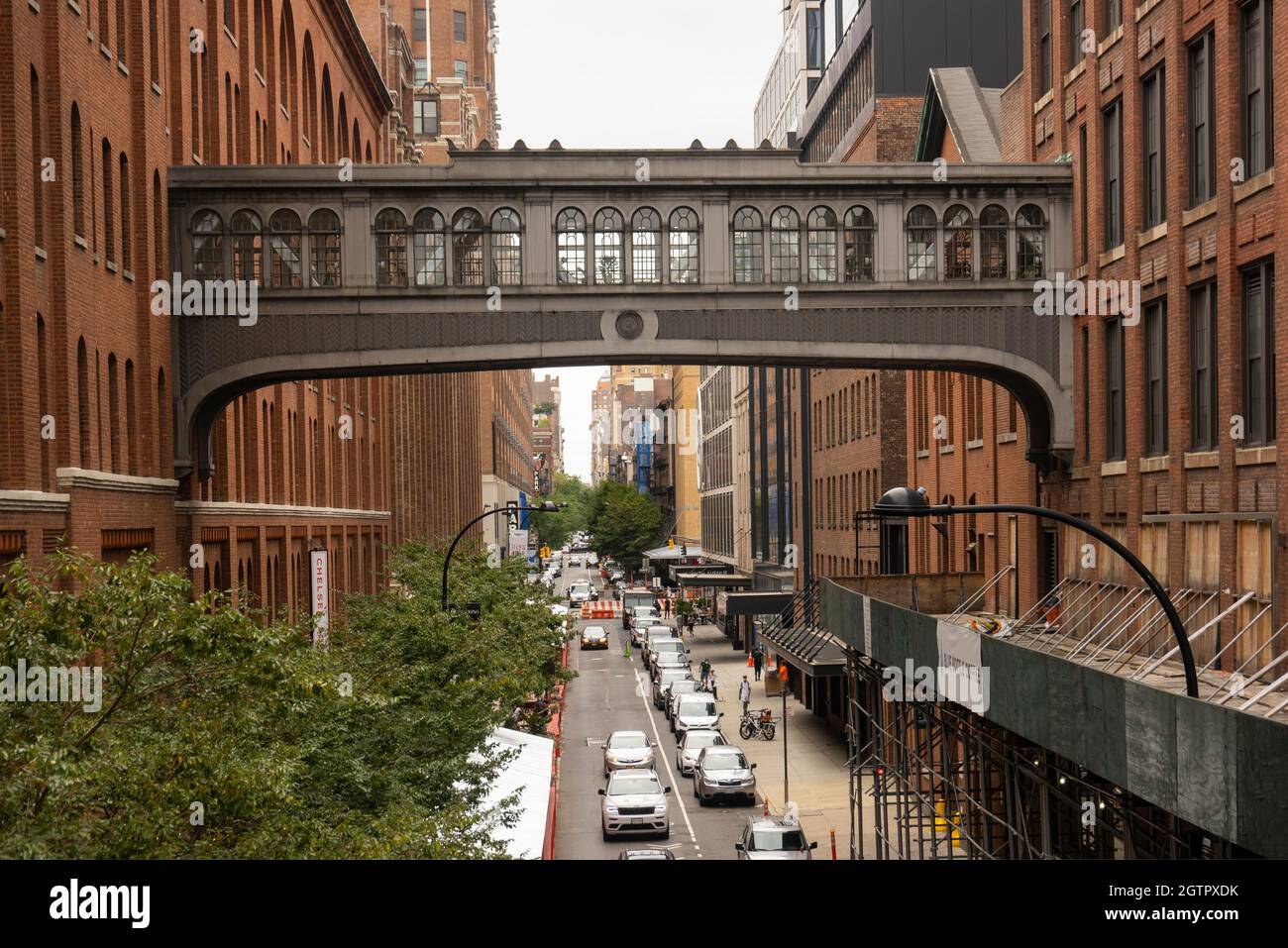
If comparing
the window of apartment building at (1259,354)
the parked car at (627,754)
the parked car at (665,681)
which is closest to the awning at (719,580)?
the parked car at (665,681)

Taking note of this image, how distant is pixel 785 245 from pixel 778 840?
1370cm

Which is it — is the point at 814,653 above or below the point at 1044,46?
below

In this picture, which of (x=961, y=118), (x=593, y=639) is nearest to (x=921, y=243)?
(x=961, y=118)

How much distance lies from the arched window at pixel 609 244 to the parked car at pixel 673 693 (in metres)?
23.4

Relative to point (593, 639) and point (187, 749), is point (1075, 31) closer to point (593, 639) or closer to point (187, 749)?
point (187, 749)

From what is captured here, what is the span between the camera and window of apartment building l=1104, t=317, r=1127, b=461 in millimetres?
29328

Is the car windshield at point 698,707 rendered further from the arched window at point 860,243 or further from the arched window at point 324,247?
the arched window at point 324,247

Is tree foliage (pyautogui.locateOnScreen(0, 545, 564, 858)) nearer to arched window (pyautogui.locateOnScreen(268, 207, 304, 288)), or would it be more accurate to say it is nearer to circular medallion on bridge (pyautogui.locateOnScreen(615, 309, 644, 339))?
circular medallion on bridge (pyautogui.locateOnScreen(615, 309, 644, 339))

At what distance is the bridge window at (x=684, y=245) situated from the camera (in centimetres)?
3412

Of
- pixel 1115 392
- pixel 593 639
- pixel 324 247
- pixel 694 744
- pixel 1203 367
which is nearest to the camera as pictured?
pixel 1203 367

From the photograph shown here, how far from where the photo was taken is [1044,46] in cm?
3353

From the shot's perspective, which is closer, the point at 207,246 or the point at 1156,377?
the point at 1156,377

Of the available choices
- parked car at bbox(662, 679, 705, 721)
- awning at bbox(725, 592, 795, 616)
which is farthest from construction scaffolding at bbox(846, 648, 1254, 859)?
awning at bbox(725, 592, 795, 616)
